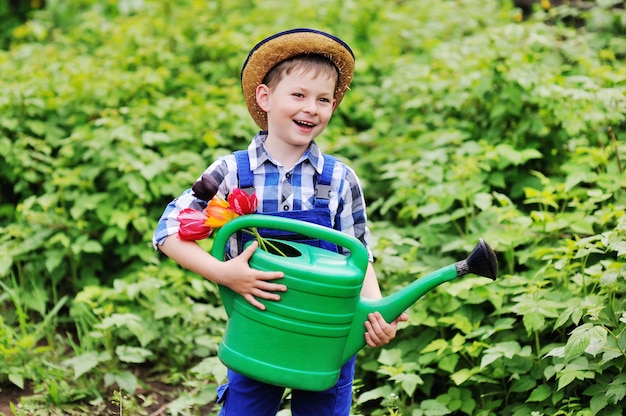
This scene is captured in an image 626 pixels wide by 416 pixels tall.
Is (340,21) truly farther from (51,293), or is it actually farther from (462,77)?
(51,293)

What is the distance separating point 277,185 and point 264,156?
88mm

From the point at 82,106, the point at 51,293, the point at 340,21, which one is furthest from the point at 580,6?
the point at 51,293

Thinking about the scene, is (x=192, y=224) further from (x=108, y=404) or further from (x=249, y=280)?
(x=108, y=404)

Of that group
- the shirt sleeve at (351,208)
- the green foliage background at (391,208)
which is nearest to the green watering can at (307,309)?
the shirt sleeve at (351,208)

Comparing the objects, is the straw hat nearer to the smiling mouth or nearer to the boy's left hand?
the smiling mouth

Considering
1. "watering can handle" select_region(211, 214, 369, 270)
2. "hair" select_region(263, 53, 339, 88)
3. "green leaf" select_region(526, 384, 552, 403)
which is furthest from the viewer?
"green leaf" select_region(526, 384, 552, 403)

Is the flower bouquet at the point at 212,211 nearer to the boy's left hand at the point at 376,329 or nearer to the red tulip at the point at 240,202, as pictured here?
the red tulip at the point at 240,202

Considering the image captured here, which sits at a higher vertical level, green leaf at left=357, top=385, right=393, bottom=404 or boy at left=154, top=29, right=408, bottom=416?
boy at left=154, top=29, right=408, bottom=416

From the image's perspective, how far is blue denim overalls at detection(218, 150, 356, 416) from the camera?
1.98m

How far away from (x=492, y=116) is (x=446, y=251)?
0.92 meters

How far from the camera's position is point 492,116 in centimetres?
380

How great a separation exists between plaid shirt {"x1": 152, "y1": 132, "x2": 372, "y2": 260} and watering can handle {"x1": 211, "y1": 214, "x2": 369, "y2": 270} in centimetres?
18

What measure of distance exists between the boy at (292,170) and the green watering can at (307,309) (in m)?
0.08

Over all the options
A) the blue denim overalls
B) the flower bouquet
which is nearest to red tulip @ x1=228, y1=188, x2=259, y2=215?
the flower bouquet
